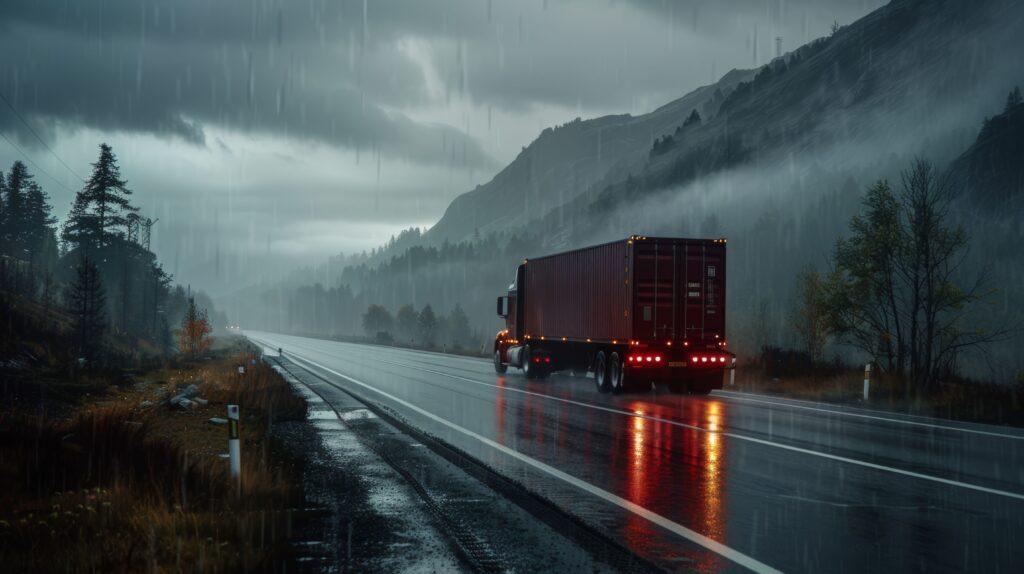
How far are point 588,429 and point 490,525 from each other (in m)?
7.04

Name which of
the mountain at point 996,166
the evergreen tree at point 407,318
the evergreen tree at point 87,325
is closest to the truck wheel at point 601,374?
the evergreen tree at point 87,325

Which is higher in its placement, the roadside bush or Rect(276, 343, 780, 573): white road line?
the roadside bush

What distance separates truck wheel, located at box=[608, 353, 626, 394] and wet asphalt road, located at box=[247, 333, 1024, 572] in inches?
125

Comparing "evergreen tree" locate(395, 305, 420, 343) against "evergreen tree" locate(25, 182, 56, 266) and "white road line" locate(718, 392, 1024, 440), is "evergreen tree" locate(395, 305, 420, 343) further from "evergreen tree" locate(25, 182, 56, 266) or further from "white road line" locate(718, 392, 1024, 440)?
"white road line" locate(718, 392, 1024, 440)

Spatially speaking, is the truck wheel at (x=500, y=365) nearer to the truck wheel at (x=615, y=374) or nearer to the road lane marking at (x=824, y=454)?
the truck wheel at (x=615, y=374)

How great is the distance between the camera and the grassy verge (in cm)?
539

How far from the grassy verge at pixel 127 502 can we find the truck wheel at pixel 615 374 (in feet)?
39.9

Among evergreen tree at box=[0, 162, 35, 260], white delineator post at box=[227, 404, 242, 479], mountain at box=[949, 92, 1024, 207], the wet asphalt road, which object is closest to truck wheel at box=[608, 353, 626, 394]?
the wet asphalt road

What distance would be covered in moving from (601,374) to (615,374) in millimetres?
851

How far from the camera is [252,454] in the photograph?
384 inches

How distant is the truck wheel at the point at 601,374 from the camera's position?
874 inches

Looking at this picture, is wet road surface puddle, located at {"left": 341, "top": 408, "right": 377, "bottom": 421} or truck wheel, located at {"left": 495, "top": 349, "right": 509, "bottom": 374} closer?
wet road surface puddle, located at {"left": 341, "top": 408, "right": 377, "bottom": 421}

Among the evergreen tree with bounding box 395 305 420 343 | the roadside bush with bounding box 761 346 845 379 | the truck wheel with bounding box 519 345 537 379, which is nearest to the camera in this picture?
the roadside bush with bounding box 761 346 845 379

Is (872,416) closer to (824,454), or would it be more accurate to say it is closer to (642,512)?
(824,454)
